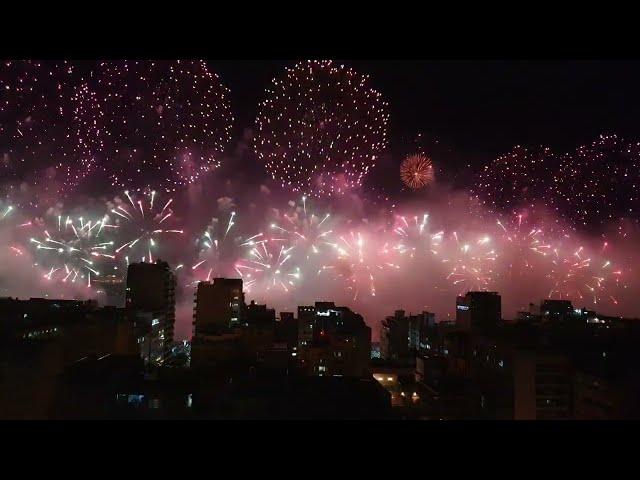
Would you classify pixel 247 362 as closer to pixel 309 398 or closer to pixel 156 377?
pixel 156 377

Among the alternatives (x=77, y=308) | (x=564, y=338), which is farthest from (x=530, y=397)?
(x=77, y=308)

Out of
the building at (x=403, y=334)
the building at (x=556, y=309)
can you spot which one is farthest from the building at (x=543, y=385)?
the building at (x=403, y=334)

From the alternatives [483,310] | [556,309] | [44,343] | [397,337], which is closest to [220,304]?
→ [44,343]

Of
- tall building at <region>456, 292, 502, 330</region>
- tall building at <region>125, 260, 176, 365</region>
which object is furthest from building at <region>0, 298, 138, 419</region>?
tall building at <region>456, 292, 502, 330</region>

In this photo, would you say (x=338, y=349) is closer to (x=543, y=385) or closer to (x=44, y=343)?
(x=543, y=385)

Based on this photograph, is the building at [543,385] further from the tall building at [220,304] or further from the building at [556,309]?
the tall building at [220,304]

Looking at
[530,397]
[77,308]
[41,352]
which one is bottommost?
[530,397]

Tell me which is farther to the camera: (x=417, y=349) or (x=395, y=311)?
(x=395, y=311)

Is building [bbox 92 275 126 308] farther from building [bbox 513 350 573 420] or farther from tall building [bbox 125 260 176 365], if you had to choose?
building [bbox 513 350 573 420]
